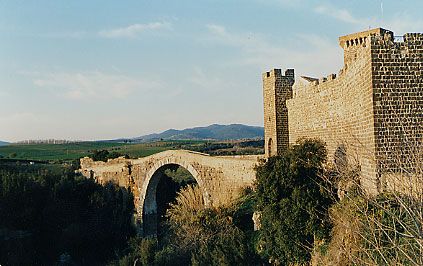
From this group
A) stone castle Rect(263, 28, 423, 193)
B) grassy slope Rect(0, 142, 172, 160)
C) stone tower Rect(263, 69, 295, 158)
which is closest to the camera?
stone castle Rect(263, 28, 423, 193)

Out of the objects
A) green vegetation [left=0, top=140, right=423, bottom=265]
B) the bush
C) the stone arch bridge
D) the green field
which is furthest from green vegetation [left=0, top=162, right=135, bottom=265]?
the green field

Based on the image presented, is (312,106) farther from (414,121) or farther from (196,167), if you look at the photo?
(196,167)

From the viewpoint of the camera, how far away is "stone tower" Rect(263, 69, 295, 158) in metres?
18.5

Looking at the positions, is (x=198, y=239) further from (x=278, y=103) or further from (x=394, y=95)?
(x=394, y=95)

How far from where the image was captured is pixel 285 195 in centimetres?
1262

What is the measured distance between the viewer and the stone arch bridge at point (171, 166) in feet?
64.1

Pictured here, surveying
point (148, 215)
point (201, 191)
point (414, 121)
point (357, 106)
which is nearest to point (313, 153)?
point (357, 106)

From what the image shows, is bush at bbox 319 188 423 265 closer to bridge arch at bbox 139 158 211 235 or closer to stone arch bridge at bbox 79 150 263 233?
stone arch bridge at bbox 79 150 263 233

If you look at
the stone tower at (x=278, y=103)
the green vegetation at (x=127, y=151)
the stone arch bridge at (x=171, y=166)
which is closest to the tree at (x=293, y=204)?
the stone arch bridge at (x=171, y=166)

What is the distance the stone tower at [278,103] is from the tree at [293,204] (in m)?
5.14

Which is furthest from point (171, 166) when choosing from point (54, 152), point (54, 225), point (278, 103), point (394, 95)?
point (54, 152)

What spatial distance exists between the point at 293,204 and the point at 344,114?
10.3 feet

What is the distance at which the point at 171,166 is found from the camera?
26375 millimetres

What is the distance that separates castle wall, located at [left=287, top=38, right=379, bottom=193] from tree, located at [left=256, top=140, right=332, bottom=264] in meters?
1.00
